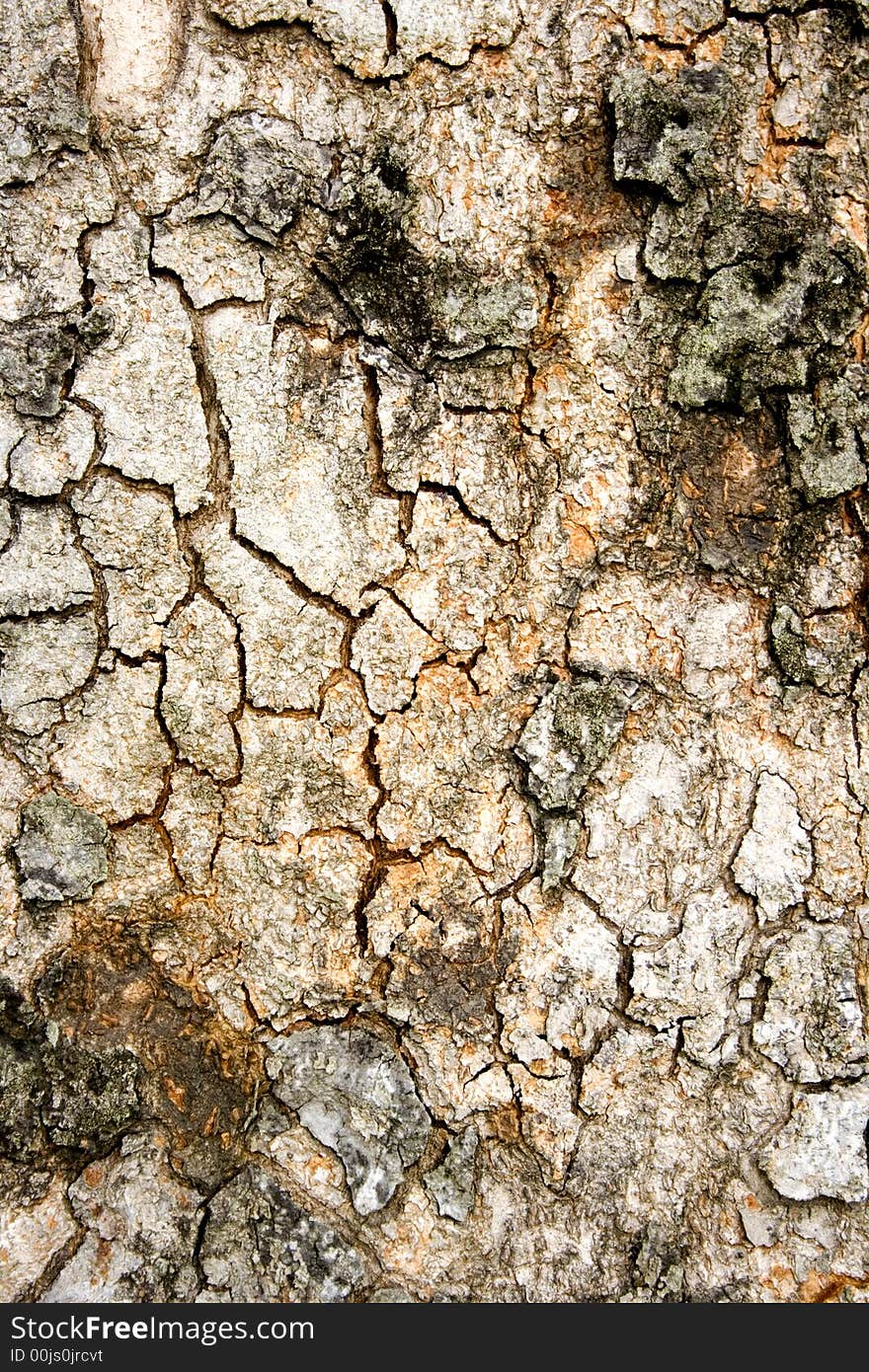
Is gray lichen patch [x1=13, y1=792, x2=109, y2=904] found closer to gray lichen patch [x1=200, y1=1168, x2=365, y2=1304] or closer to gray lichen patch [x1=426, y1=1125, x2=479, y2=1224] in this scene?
gray lichen patch [x1=200, y1=1168, x2=365, y2=1304]

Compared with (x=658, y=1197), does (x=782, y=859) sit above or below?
above

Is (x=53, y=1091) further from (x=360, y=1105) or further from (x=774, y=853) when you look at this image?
(x=774, y=853)

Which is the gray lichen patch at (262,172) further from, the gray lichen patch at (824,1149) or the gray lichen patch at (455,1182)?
the gray lichen patch at (824,1149)

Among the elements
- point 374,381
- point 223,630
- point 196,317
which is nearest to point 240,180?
point 196,317

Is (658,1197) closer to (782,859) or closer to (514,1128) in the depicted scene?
(514,1128)

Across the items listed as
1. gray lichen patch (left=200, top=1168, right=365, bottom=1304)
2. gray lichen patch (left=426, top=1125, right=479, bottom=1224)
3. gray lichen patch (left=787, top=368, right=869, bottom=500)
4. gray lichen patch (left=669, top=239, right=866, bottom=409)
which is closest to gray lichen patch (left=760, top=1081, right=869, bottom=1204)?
gray lichen patch (left=426, top=1125, right=479, bottom=1224)

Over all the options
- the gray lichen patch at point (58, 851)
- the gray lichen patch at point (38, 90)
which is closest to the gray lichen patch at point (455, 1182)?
the gray lichen patch at point (58, 851)

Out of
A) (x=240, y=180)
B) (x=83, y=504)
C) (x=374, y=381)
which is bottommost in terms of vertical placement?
(x=83, y=504)
